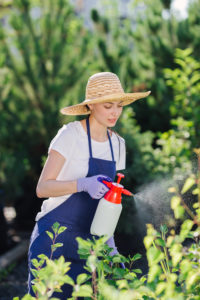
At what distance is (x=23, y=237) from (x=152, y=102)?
2.55m

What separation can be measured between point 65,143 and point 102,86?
342 millimetres

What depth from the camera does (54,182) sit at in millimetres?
1851

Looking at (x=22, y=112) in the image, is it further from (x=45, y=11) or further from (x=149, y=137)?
(x=149, y=137)

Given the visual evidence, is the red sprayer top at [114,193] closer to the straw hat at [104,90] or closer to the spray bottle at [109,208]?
the spray bottle at [109,208]

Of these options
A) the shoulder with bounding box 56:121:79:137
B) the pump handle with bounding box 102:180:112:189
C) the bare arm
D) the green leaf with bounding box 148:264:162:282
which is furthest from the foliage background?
the green leaf with bounding box 148:264:162:282

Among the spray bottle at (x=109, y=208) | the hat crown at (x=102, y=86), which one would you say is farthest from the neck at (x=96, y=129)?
the spray bottle at (x=109, y=208)

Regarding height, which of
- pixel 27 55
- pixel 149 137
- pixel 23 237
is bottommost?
pixel 23 237

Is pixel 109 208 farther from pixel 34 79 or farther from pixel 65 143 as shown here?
pixel 34 79

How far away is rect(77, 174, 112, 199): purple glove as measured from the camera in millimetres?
1770

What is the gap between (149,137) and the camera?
458 centimetres

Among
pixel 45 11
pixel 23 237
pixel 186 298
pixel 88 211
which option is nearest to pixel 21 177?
pixel 23 237

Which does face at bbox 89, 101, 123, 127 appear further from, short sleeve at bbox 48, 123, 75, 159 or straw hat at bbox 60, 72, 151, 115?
short sleeve at bbox 48, 123, 75, 159

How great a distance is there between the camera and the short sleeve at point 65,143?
190cm

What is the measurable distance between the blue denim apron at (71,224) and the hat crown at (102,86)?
15 cm
